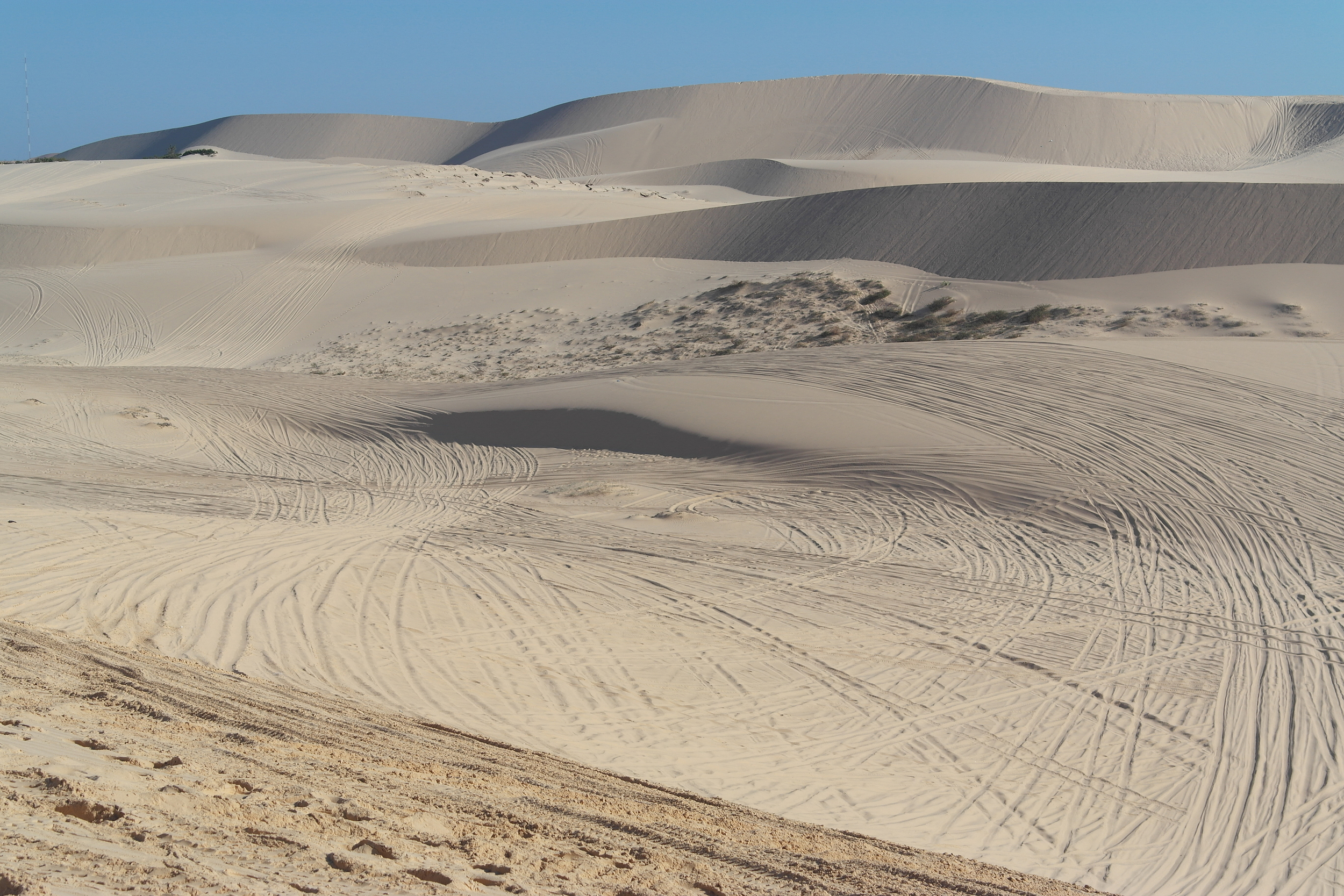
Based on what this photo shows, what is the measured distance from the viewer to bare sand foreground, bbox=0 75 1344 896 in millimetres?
4078

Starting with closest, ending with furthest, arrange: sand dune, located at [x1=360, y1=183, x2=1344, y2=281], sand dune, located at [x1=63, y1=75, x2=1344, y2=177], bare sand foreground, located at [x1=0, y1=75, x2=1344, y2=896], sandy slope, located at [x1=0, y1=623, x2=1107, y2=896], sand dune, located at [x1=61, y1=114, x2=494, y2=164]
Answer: sandy slope, located at [x1=0, y1=623, x2=1107, y2=896], bare sand foreground, located at [x1=0, y1=75, x2=1344, y2=896], sand dune, located at [x1=360, y1=183, x2=1344, y2=281], sand dune, located at [x1=63, y1=75, x2=1344, y2=177], sand dune, located at [x1=61, y1=114, x2=494, y2=164]

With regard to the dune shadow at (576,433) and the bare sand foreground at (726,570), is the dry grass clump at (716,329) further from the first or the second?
the dune shadow at (576,433)

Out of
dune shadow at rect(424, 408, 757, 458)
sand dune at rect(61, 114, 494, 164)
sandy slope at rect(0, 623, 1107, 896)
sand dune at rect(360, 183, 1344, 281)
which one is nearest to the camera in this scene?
sandy slope at rect(0, 623, 1107, 896)

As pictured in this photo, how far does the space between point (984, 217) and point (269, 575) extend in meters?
20.5

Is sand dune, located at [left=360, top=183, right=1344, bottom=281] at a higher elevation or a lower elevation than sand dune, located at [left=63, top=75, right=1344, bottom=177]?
lower

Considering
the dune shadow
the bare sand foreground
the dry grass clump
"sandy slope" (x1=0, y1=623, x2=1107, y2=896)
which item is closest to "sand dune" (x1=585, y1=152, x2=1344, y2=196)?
the dry grass clump

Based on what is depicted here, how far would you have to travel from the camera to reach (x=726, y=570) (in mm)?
9703

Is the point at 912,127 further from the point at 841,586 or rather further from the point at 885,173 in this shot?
the point at 841,586

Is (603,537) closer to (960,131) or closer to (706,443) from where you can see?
(706,443)

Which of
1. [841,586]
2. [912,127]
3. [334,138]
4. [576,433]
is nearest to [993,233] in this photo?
[576,433]

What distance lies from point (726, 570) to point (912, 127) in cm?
6479

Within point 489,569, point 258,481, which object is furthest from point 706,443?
point 258,481

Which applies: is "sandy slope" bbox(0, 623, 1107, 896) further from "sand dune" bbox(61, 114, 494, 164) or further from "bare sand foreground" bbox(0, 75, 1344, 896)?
"sand dune" bbox(61, 114, 494, 164)

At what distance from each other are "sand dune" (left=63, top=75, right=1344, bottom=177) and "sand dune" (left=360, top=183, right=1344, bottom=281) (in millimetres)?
39831
